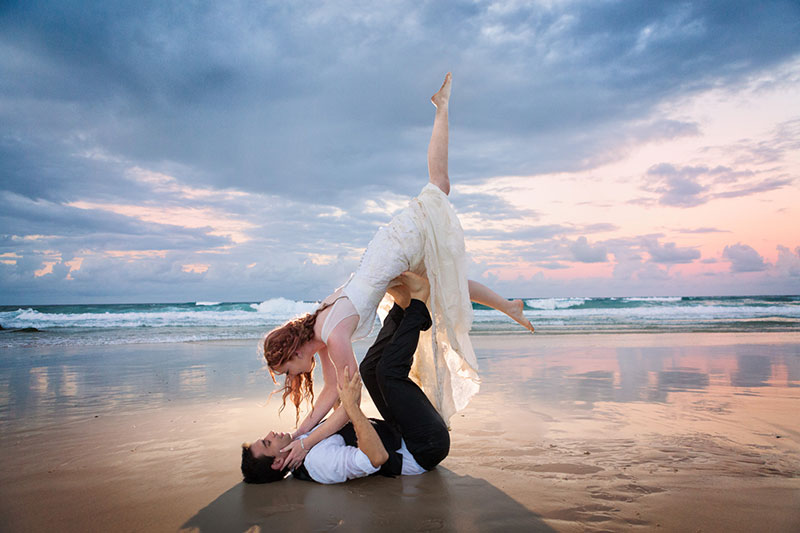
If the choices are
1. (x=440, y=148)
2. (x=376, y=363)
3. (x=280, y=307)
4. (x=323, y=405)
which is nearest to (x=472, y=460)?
(x=376, y=363)

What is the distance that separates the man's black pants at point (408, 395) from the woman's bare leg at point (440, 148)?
3.64 ft

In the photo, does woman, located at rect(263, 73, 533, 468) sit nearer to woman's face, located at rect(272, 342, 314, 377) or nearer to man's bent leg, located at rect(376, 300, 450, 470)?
woman's face, located at rect(272, 342, 314, 377)

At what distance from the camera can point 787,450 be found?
3184mm

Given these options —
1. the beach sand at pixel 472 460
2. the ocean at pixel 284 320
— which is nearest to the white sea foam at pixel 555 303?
the ocean at pixel 284 320

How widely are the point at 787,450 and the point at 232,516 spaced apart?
3.52 metres

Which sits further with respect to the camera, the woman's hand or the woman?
the woman

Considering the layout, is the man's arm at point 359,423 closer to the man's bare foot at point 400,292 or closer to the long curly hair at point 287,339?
the long curly hair at point 287,339

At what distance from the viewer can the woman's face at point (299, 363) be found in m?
3.12

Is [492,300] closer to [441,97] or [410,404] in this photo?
[410,404]

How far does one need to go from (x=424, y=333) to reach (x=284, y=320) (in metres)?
21.9

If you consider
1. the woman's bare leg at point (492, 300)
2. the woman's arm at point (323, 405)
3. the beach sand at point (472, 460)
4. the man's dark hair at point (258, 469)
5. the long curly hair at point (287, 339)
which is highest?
the woman's bare leg at point (492, 300)

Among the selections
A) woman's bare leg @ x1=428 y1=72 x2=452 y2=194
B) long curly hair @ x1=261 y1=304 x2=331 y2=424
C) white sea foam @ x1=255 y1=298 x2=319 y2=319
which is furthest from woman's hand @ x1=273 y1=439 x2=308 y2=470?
white sea foam @ x1=255 y1=298 x2=319 y2=319

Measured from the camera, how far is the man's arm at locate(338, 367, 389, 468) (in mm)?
2701

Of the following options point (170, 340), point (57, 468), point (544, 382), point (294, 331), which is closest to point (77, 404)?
point (57, 468)
